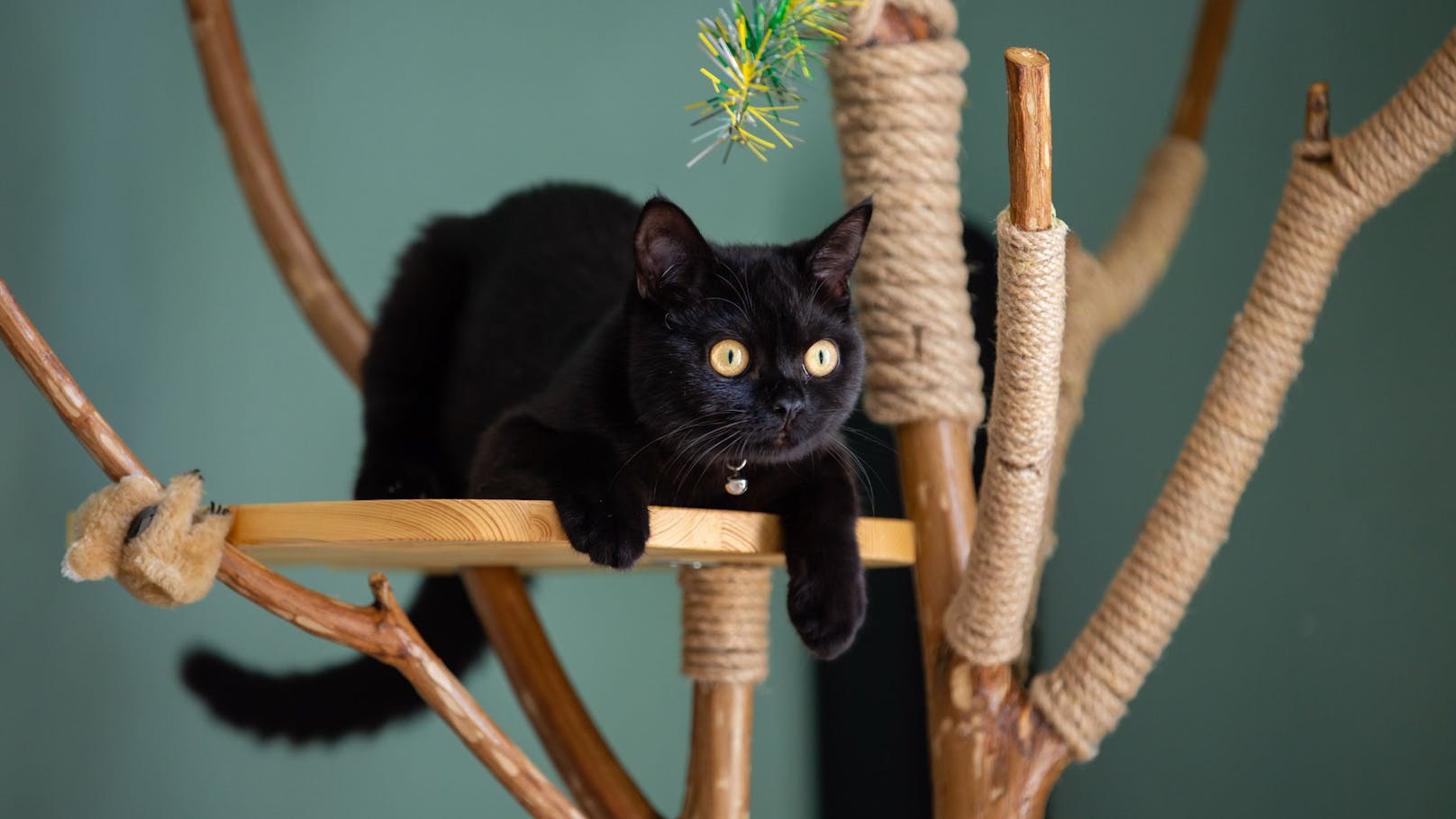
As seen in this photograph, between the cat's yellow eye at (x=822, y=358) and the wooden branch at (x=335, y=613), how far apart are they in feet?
1.26

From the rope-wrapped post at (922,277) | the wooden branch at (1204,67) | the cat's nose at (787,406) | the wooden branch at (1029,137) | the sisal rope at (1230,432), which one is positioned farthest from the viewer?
the wooden branch at (1204,67)

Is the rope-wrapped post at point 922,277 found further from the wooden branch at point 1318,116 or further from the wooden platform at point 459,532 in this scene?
the wooden branch at point 1318,116

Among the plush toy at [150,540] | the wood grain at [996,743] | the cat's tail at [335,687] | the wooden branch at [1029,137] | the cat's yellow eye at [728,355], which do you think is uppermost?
the wooden branch at [1029,137]

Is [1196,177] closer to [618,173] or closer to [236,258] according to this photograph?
[618,173]

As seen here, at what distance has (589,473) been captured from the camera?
0.94 meters

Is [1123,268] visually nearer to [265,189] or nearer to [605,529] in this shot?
[605,529]

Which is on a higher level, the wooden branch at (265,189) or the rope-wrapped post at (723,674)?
the wooden branch at (265,189)

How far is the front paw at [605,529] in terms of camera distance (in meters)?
0.88

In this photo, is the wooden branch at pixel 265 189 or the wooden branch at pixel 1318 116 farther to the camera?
the wooden branch at pixel 265 189

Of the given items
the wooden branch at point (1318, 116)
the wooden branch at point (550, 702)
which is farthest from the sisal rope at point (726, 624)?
the wooden branch at point (1318, 116)

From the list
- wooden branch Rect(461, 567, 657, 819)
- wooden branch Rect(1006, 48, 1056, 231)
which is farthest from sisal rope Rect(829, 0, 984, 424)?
wooden branch Rect(461, 567, 657, 819)

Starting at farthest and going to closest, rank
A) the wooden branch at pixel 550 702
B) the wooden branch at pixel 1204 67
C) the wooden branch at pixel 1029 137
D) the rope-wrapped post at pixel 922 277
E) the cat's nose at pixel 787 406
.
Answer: the wooden branch at pixel 1204 67
the wooden branch at pixel 550 702
the rope-wrapped post at pixel 922 277
the cat's nose at pixel 787 406
the wooden branch at pixel 1029 137

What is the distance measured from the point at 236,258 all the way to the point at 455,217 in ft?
1.28

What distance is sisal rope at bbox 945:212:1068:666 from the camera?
88 centimetres
